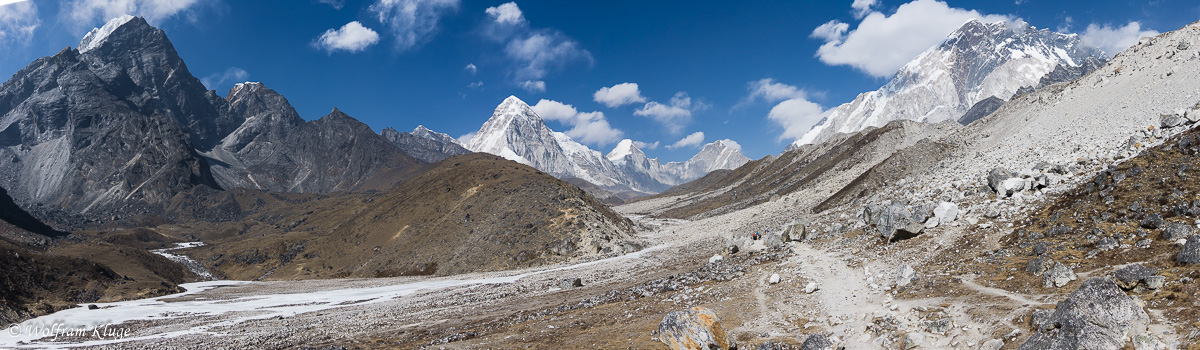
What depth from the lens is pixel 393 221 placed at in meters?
99.9

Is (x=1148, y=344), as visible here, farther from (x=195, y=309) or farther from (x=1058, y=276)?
(x=195, y=309)

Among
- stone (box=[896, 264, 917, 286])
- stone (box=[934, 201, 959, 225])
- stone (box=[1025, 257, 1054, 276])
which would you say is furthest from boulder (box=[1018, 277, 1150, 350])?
stone (box=[934, 201, 959, 225])

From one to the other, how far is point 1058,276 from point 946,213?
14.2m

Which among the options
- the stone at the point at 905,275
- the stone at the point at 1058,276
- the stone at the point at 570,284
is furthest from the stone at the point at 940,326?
the stone at the point at 570,284

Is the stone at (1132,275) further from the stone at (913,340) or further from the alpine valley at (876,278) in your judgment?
the stone at (913,340)

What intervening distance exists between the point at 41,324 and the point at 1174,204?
72351mm

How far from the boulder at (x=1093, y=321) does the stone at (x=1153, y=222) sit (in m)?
8.99

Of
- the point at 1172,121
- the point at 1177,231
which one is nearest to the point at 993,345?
the point at 1177,231

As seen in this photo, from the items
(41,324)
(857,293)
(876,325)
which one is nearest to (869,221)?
(857,293)

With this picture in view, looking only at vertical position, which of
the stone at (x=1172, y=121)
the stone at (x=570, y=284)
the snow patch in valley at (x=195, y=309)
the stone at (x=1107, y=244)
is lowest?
the stone at (x=1107, y=244)

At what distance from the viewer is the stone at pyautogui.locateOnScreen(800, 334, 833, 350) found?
1568cm

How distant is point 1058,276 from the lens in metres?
16.5

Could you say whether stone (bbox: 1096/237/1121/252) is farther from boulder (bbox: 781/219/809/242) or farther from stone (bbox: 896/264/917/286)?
boulder (bbox: 781/219/809/242)

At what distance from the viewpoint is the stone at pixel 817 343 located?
15.7 metres
